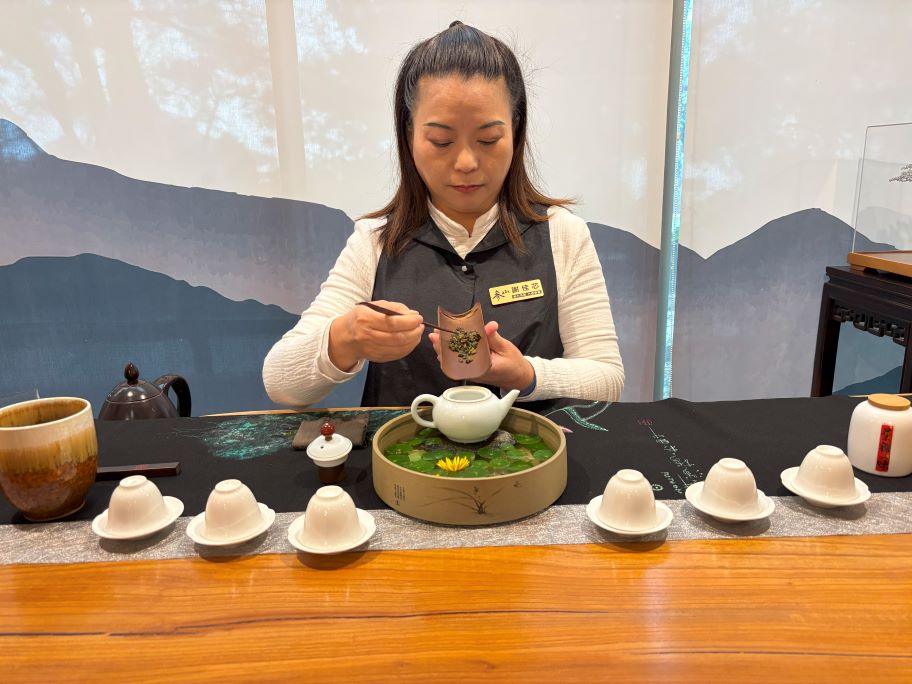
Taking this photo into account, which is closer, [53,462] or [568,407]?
[53,462]

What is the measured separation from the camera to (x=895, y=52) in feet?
7.86

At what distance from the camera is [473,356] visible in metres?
1.19

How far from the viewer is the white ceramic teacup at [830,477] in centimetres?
86

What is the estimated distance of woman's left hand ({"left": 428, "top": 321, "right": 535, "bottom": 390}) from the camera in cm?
127

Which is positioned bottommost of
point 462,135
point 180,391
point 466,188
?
point 180,391

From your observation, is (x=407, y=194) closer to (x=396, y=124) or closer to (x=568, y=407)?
(x=396, y=124)

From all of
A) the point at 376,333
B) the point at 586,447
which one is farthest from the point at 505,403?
the point at 376,333

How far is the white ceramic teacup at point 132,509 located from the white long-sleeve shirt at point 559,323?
519 mm

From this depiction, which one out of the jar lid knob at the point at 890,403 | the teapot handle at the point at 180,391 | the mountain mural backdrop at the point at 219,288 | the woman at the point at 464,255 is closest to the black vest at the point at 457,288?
the woman at the point at 464,255

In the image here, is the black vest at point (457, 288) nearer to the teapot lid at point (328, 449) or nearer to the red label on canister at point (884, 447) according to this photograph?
the teapot lid at point (328, 449)

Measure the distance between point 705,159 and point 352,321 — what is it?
2.02 metres

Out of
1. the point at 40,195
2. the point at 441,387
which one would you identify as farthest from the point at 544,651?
the point at 40,195

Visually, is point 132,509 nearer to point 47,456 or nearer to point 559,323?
point 47,456

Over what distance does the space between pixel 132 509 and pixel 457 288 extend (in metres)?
0.94
